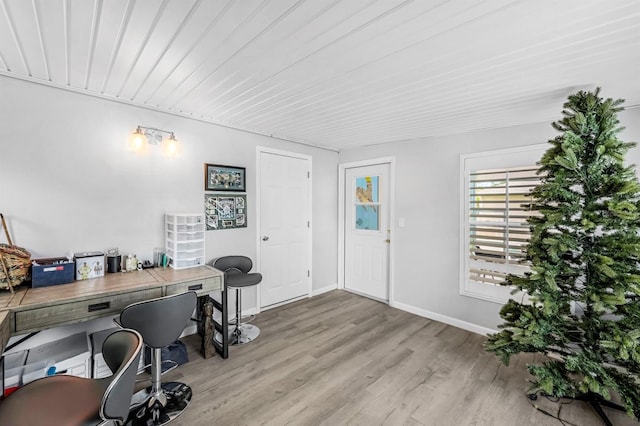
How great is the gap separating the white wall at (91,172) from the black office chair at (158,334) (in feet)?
3.82

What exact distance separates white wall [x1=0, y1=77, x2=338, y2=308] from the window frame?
9.24 feet

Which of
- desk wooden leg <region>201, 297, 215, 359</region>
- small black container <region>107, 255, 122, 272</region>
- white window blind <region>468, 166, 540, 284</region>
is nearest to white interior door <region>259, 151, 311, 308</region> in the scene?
desk wooden leg <region>201, 297, 215, 359</region>

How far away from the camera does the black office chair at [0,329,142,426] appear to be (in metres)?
1.18

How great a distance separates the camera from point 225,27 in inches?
Result: 59.7

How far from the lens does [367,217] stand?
4.51 meters

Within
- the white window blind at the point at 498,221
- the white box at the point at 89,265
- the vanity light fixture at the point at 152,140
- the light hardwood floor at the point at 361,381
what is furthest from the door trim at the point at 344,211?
the white box at the point at 89,265

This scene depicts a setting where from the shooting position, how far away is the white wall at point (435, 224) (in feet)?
10.8

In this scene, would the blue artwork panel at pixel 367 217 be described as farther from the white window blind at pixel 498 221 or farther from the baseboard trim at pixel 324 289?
the white window blind at pixel 498 221

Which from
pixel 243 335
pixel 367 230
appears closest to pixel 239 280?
pixel 243 335

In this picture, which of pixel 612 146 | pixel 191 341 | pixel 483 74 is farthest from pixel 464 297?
pixel 191 341

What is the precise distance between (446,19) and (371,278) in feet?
11.9

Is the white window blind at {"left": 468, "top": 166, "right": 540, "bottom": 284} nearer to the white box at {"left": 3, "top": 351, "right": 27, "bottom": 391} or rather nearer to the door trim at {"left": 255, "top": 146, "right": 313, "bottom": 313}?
the door trim at {"left": 255, "top": 146, "right": 313, "bottom": 313}

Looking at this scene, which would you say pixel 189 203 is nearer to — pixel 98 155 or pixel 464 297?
pixel 98 155

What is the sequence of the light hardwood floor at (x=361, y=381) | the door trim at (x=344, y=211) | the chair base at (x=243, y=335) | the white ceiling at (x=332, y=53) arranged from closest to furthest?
the white ceiling at (x=332, y=53)
the light hardwood floor at (x=361, y=381)
the chair base at (x=243, y=335)
the door trim at (x=344, y=211)
